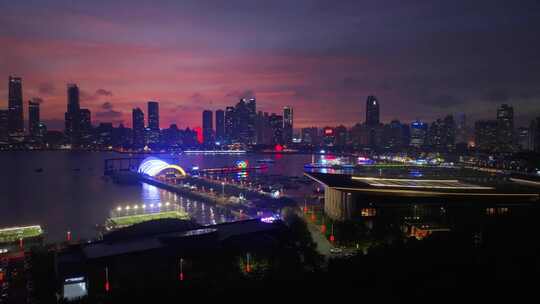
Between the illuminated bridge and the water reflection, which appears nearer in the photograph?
the illuminated bridge

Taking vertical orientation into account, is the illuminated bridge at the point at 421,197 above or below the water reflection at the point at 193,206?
above

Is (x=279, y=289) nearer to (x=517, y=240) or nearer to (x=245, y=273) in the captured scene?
(x=245, y=273)

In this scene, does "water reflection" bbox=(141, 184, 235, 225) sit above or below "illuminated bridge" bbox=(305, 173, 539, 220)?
below

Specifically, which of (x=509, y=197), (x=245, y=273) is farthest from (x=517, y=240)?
(x=509, y=197)

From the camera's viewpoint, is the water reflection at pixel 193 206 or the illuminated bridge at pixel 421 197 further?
the water reflection at pixel 193 206

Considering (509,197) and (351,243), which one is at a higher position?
(509,197)

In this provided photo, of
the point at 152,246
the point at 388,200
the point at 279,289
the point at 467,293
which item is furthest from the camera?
the point at 388,200

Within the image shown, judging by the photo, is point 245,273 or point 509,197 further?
point 509,197

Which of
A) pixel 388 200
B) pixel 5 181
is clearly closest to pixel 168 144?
pixel 5 181

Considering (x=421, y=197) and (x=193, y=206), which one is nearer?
(x=421, y=197)

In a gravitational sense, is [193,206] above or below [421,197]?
below

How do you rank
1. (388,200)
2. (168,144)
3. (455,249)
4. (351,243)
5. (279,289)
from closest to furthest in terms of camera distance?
(279,289)
(455,249)
(351,243)
(388,200)
(168,144)
